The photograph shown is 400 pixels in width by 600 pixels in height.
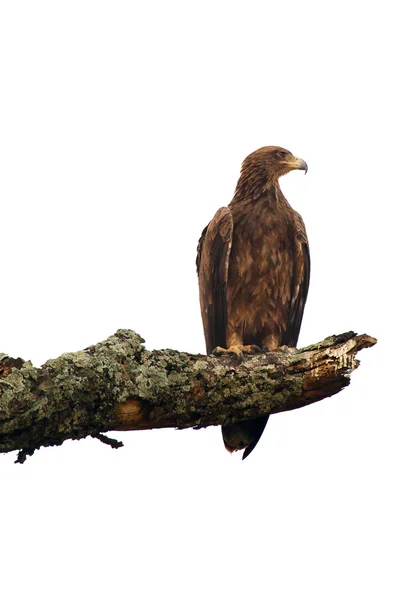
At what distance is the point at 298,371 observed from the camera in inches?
286

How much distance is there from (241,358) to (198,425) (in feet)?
2.26

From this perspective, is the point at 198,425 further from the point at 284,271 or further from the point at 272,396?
the point at 284,271

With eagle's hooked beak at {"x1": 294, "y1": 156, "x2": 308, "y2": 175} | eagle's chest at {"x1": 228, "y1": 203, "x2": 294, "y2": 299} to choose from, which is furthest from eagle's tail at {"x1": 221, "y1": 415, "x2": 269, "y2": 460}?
eagle's hooked beak at {"x1": 294, "y1": 156, "x2": 308, "y2": 175}

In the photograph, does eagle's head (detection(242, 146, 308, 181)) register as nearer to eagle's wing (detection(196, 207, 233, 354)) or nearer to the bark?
eagle's wing (detection(196, 207, 233, 354))

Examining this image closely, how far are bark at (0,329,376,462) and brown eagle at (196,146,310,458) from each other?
6.55 feet

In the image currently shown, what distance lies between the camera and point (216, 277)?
9484 millimetres

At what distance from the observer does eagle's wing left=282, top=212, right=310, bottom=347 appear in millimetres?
9789

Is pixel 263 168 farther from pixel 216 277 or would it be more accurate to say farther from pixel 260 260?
pixel 216 277

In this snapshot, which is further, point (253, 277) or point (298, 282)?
point (298, 282)

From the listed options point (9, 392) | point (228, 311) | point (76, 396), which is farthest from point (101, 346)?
point (228, 311)

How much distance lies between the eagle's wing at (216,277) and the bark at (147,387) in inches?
79.5

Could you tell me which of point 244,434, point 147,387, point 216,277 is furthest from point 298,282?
point 147,387

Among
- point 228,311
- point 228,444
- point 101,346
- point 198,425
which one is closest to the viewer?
point 101,346

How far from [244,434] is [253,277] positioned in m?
1.85
